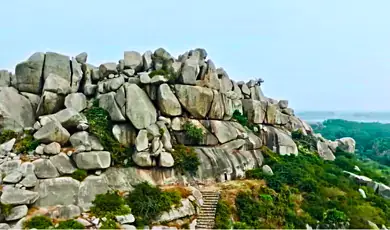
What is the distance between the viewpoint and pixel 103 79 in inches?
843

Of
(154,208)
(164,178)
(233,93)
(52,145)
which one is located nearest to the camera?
(154,208)

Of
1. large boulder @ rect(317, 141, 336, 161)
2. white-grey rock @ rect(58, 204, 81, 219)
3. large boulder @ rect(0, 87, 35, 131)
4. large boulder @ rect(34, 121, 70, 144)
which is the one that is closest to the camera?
white-grey rock @ rect(58, 204, 81, 219)

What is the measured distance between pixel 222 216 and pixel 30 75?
42.6 ft

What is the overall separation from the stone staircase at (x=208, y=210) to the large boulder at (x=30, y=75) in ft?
36.4

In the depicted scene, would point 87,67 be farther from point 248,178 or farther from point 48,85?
point 248,178

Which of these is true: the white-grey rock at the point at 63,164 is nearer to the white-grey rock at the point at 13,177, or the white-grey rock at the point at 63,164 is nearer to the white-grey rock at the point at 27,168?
the white-grey rock at the point at 27,168

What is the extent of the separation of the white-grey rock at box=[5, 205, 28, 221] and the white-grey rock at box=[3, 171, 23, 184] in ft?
4.23

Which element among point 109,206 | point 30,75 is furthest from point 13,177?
point 30,75

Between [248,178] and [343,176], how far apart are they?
256 inches

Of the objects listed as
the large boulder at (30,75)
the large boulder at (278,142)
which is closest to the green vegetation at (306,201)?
the large boulder at (278,142)

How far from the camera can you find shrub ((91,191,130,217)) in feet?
49.5

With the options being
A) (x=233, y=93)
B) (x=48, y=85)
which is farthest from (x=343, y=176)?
(x=48, y=85)

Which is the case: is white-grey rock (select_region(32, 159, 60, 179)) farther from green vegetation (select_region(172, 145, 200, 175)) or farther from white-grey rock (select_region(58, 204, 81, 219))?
green vegetation (select_region(172, 145, 200, 175))

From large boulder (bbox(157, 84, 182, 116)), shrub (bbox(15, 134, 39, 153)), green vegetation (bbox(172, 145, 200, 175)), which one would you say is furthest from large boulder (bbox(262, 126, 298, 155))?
shrub (bbox(15, 134, 39, 153))
